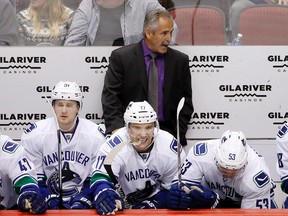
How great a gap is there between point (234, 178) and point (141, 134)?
0.69 metres

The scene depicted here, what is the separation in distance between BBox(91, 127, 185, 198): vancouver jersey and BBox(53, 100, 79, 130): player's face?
1.25ft

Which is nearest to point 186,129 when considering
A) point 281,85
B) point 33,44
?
point 281,85

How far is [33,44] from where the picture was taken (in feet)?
24.7

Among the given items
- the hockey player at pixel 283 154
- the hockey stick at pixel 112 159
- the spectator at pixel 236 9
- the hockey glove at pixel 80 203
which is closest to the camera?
the hockey stick at pixel 112 159

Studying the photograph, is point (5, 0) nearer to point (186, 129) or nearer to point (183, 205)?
point (186, 129)

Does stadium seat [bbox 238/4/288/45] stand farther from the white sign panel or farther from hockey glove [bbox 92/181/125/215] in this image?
hockey glove [bbox 92/181/125/215]

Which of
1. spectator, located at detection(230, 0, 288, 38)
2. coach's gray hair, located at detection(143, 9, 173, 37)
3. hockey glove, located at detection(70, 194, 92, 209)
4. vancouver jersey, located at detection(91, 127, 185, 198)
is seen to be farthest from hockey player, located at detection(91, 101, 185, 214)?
spectator, located at detection(230, 0, 288, 38)

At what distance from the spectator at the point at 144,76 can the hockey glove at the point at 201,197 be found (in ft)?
4.15

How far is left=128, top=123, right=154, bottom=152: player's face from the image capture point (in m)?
6.37

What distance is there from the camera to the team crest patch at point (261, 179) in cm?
621

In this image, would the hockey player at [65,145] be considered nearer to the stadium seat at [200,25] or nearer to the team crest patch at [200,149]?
the team crest patch at [200,149]

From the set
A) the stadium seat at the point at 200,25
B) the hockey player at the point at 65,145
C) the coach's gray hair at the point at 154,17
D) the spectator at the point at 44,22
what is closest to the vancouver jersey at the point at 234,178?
the hockey player at the point at 65,145

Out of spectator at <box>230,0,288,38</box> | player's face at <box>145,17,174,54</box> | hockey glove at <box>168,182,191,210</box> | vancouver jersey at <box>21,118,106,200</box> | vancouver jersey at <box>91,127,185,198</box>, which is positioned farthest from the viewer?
spectator at <box>230,0,288,38</box>

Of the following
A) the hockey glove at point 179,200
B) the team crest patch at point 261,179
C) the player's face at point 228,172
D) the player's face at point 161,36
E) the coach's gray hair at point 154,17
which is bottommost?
the hockey glove at point 179,200
